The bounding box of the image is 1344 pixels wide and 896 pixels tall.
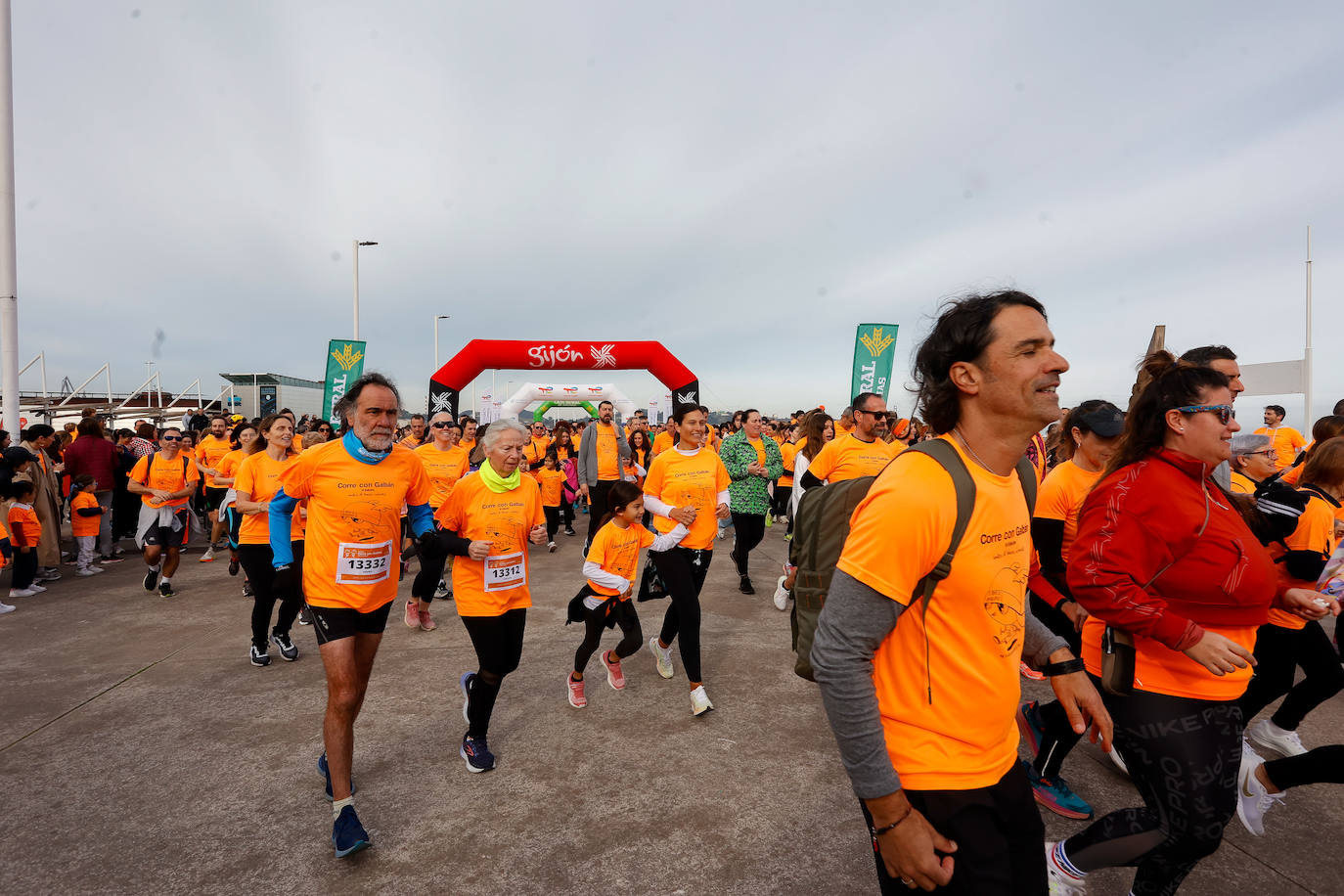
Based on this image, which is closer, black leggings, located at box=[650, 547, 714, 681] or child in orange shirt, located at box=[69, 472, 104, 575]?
black leggings, located at box=[650, 547, 714, 681]

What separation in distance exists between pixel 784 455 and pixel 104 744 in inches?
371

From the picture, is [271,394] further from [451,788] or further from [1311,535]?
[1311,535]

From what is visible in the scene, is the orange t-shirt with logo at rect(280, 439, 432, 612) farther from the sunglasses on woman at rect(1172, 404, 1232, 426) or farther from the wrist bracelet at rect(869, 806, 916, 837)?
the sunglasses on woman at rect(1172, 404, 1232, 426)

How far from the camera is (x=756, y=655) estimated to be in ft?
17.8

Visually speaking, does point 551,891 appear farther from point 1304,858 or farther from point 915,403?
point 1304,858

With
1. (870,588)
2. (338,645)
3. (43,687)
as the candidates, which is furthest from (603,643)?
(870,588)

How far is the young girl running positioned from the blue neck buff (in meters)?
1.56

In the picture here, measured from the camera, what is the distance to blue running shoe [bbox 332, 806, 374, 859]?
9.23 feet

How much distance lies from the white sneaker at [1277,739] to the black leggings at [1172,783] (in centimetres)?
245

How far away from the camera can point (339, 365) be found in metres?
14.9

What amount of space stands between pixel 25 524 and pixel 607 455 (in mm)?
7091

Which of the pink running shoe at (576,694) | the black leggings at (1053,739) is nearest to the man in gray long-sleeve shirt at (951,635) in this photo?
the black leggings at (1053,739)

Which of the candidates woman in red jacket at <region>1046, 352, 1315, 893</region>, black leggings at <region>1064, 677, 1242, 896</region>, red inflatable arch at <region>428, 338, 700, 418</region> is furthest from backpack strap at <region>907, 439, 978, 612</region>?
red inflatable arch at <region>428, 338, 700, 418</region>

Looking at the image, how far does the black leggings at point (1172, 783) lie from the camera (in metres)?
2.00
